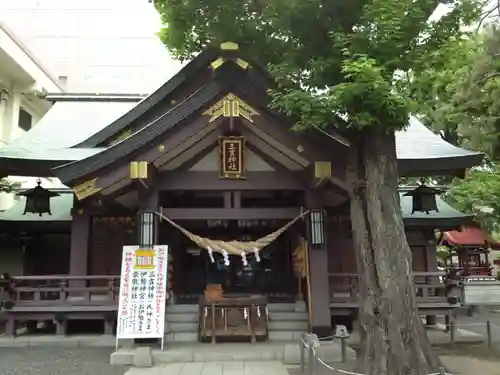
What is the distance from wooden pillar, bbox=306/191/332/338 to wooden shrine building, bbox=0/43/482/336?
0.08 ft

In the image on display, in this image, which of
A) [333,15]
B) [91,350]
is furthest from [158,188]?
[333,15]

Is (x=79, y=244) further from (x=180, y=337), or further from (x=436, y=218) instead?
(x=436, y=218)

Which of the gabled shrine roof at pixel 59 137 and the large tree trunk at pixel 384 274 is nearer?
the large tree trunk at pixel 384 274

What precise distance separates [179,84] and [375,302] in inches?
358

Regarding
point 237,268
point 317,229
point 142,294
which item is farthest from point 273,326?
point 237,268

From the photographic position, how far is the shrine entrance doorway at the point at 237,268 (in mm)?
14188

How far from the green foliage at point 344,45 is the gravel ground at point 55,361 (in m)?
5.95

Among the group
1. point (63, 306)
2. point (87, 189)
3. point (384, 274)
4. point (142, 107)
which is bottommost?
point (63, 306)

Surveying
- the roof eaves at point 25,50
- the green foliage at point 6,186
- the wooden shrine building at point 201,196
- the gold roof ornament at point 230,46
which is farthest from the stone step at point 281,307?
the roof eaves at point 25,50

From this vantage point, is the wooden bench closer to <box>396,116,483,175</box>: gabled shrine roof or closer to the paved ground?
<box>396,116,483,175</box>: gabled shrine roof

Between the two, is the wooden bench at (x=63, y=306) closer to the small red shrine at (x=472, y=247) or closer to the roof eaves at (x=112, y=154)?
the roof eaves at (x=112, y=154)

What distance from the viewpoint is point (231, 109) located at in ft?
33.4

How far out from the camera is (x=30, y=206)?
516 inches

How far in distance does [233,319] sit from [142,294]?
2.25m
